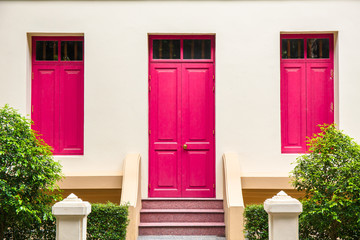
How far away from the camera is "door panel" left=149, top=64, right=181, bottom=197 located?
36.8 ft

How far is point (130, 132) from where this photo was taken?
11141mm

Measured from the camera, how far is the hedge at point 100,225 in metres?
8.88

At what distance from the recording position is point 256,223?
28.9 ft

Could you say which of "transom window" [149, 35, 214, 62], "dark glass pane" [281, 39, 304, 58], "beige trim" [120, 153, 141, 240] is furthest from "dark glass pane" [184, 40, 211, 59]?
"beige trim" [120, 153, 141, 240]

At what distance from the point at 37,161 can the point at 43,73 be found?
11.1 feet

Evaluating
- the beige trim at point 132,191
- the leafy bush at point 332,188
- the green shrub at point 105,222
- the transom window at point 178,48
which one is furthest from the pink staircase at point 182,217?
the transom window at point 178,48

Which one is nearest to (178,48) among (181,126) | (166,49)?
(166,49)

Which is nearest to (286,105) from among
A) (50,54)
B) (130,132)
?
(130,132)

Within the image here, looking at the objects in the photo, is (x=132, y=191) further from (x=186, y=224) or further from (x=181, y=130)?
(x=181, y=130)

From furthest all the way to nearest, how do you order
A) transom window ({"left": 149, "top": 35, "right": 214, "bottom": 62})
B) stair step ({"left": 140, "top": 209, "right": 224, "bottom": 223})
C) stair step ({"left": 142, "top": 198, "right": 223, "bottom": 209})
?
transom window ({"left": 149, "top": 35, "right": 214, "bottom": 62}) < stair step ({"left": 142, "top": 198, "right": 223, "bottom": 209}) < stair step ({"left": 140, "top": 209, "right": 224, "bottom": 223})

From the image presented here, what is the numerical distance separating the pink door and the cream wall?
0.24 metres

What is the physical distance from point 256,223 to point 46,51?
608 cm

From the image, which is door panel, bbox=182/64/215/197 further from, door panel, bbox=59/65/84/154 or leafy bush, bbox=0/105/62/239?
leafy bush, bbox=0/105/62/239

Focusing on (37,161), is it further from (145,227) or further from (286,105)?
(286,105)
